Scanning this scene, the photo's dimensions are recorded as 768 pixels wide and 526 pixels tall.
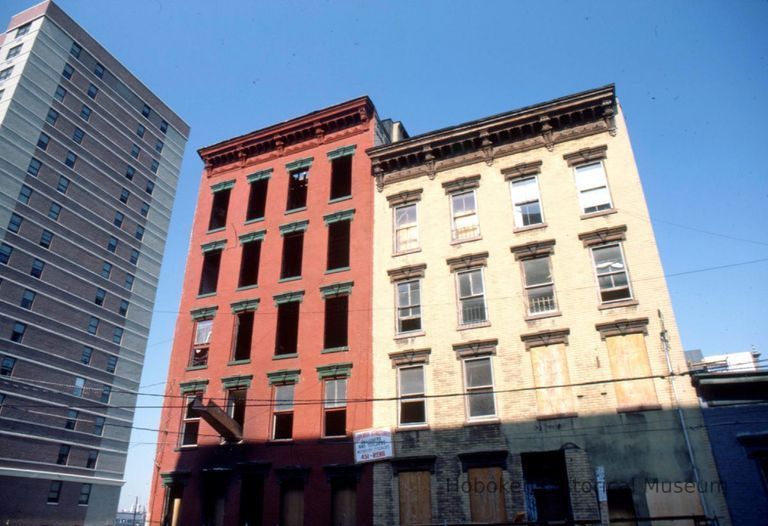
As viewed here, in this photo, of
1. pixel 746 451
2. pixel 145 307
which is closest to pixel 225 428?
pixel 746 451

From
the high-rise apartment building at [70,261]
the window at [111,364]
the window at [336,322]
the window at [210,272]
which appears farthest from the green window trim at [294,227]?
the window at [111,364]

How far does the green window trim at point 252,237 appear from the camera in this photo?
1009 inches

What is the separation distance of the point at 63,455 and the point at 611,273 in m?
53.7

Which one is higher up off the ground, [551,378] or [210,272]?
[210,272]

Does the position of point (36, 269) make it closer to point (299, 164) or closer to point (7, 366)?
point (7, 366)

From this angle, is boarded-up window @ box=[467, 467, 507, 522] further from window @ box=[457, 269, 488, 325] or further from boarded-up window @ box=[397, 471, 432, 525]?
window @ box=[457, 269, 488, 325]

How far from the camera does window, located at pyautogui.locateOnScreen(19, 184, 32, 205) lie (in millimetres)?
53375

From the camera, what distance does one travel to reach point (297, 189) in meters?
26.7

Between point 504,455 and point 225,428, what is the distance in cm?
1085

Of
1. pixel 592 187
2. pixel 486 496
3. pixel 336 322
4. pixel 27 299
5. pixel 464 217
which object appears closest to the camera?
pixel 486 496

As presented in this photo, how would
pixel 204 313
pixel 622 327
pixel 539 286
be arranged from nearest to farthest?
pixel 622 327 → pixel 539 286 → pixel 204 313

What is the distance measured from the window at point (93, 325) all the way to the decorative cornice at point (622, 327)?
5570 cm

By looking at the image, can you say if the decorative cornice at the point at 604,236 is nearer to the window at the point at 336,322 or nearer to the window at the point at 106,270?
the window at the point at 336,322

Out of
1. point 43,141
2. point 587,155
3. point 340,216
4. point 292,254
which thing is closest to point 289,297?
point 292,254
